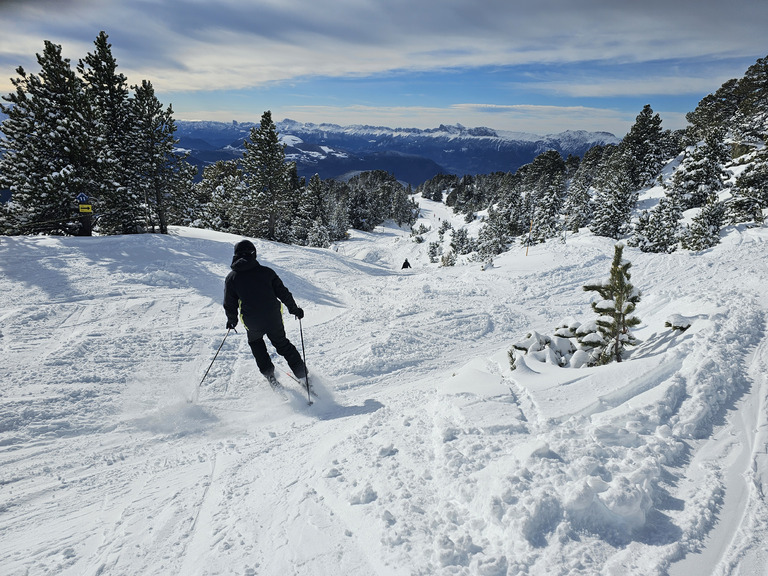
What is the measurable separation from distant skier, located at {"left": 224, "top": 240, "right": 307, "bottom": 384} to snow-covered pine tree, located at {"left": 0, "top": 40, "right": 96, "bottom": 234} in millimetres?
15752

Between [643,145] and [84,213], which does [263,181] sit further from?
[643,145]

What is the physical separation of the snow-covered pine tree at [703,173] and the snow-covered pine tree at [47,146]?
151 ft

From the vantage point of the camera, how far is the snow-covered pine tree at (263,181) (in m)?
28.4

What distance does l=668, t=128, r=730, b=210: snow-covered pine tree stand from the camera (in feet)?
111

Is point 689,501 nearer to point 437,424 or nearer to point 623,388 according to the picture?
point 623,388

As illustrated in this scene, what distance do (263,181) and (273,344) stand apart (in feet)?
86.7

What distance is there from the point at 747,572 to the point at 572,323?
4648mm

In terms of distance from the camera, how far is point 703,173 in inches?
1364

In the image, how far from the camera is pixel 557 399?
14.0 ft

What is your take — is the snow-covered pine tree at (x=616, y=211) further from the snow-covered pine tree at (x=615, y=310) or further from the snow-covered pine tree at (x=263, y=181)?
the snow-covered pine tree at (x=615, y=310)

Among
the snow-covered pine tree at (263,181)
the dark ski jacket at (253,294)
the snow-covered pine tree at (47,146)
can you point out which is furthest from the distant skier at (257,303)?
the snow-covered pine tree at (263,181)

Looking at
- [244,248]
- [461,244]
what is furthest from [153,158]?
[461,244]

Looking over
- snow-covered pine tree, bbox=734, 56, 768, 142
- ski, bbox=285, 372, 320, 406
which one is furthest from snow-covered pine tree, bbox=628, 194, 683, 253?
ski, bbox=285, 372, 320, 406

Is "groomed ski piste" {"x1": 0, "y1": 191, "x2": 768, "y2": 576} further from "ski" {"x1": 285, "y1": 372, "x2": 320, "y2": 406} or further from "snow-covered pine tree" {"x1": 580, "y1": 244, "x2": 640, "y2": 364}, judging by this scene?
"snow-covered pine tree" {"x1": 580, "y1": 244, "x2": 640, "y2": 364}
